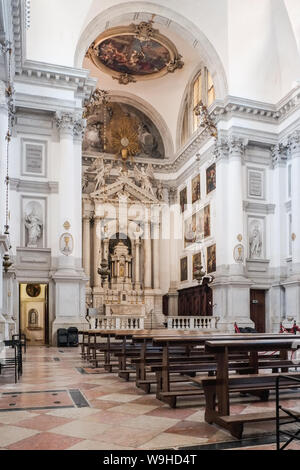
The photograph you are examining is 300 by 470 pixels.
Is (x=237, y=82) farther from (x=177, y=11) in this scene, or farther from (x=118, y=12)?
(x=118, y=12)

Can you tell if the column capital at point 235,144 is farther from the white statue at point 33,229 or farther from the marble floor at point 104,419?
the marble floor at point 104,419

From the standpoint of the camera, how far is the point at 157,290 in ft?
90.2

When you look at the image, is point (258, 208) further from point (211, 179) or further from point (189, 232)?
point (189, 232)

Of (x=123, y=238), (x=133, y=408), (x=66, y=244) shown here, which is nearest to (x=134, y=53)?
(x=123, y=238)

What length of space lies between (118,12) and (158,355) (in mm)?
18050

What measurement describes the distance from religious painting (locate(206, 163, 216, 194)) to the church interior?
99 mm

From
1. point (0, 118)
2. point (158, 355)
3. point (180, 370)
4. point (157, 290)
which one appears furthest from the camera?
point (157, 290)

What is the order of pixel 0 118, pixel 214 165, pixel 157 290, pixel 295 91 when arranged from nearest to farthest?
1. pixel 0 118
2. pixel 295 91
3. pixel 214 165
4. pixel 157 290

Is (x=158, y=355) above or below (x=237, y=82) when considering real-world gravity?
below

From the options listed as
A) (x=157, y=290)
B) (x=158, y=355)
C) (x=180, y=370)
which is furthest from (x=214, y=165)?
(x=180, y=370)

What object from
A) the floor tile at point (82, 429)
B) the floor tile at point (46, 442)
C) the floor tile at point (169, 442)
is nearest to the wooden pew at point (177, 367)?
the floor tile at point (82, 429)

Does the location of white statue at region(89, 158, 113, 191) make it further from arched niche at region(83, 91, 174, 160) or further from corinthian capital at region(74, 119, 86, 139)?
corinthian capital at region(74, 119, 86, 139)

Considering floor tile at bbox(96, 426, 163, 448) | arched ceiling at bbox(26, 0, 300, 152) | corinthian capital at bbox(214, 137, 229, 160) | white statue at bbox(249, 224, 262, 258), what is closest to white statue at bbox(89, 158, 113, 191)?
arched ceiling at bbox(26, 0, 300, 152)

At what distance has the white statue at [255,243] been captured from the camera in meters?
22.5
